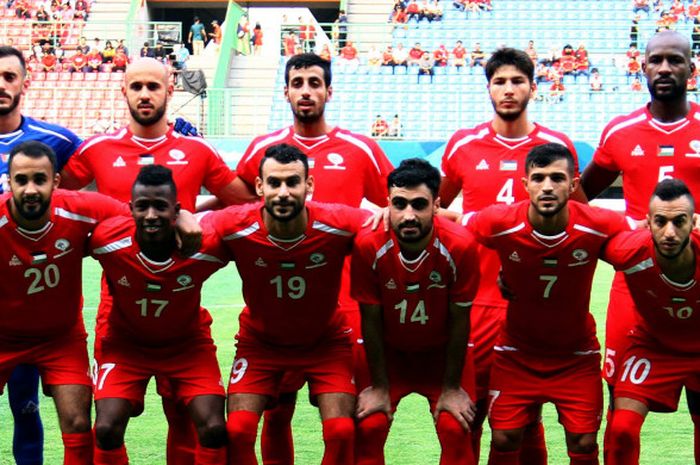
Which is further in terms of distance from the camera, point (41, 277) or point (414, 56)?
point (414, 56)

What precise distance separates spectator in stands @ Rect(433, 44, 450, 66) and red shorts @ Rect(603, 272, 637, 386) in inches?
714

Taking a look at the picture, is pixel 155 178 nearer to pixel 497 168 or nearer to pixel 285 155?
pixel 285 155

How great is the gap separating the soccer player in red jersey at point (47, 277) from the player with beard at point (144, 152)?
40 centimetres

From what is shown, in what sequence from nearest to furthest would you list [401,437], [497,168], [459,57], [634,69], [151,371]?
[151,371] → [497,168] → [401,437] → [634,69] → [459,57]

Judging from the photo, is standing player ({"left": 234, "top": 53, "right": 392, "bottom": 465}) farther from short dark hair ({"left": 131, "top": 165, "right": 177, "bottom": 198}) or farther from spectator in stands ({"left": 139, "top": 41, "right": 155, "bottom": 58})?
spectator in stands ({"left": 139, "top": 41, "right": 155, "bottom": 58})

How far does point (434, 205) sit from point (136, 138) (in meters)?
1.87

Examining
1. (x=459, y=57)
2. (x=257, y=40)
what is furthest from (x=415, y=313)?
(x=257, y=40)

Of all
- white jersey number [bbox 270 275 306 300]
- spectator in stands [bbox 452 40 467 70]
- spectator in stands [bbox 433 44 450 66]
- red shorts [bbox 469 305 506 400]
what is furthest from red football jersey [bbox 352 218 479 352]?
spectator in stands [bbox 433 44 450 66]

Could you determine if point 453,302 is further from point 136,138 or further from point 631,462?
point 136,138

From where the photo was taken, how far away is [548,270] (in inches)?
216

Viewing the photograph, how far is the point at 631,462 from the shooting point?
5.28 meters

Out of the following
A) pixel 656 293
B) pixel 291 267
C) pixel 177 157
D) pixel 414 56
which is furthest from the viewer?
pixel 414 56

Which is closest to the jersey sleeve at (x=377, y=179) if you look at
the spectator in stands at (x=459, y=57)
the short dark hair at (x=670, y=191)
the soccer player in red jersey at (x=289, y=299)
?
the soccer player in red jersey at (x=289, y=299)

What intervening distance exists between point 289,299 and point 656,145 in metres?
2.17
